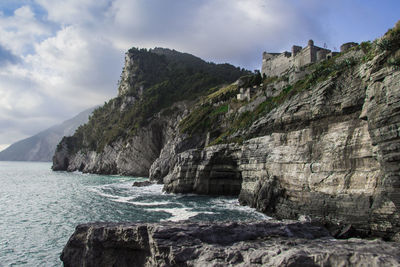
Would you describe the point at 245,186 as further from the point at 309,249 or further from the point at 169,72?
the point at 169,72

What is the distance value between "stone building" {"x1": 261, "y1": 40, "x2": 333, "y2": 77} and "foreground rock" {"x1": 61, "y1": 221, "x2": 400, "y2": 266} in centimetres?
4137

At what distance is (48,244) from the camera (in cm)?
2084

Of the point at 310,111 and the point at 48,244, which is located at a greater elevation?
the point at 310,111

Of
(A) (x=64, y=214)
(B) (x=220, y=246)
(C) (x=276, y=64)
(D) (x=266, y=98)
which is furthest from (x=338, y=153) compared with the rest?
(C) (x=276, y=64)

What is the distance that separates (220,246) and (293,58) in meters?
61.5

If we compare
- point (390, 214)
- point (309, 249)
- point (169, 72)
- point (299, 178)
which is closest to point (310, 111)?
point (299, 178)

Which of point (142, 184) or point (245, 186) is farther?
point (142, 184)

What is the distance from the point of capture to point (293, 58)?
6412cm

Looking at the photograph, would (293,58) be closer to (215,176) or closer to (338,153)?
(215,176)

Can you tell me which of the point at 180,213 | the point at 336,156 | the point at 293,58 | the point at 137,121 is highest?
the point at 293,58

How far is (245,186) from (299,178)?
11343mm

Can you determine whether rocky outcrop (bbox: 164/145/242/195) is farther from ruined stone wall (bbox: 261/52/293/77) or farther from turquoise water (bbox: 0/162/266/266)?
ruined stone wall (bbox: 261/52/293/77)

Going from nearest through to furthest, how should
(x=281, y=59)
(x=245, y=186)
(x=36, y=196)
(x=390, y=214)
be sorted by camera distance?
(x=390, y=214) < (x=245, y=186) < (x=36, y=196) < (x=281, y=59)

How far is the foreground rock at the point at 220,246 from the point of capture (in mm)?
8703
